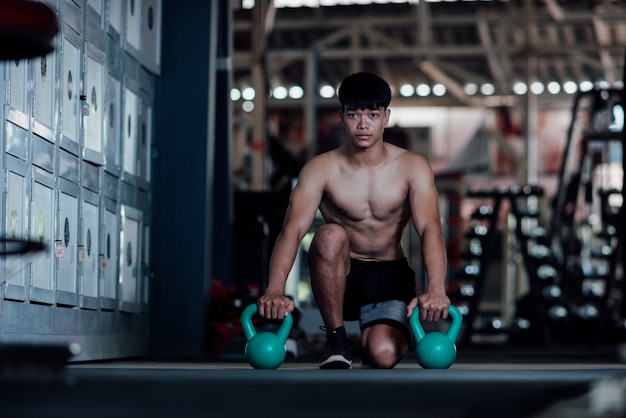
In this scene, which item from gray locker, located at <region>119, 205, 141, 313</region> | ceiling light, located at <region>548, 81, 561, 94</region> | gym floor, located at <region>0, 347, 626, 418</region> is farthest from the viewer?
ceiling light, located at <region>548, 81, 561, 94</region>

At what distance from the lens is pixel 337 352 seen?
14.7 feet

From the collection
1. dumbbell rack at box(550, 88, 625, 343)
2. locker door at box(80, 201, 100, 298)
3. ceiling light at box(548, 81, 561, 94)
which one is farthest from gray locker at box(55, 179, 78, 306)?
ceiling light at box(548, 81, 561, 94)

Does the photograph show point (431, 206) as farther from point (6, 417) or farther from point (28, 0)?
point (6, 417)

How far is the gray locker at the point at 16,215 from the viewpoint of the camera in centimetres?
425

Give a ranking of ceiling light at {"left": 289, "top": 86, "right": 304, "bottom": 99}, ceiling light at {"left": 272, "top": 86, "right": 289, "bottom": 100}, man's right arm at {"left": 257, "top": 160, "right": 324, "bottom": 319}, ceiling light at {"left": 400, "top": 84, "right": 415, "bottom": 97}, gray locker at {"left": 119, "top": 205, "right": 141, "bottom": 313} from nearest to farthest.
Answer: man's right arm at {"left": 257, "top": 160, "right": 324, "bottom": 319}, gray locker at {"left": 119, "top": 205, "right": 141, "bottom": 313}, ceiling light at {"left": 272, "top": 86, "right": 289, "bottom": 100}, ceiling light at {"left": 289, "top": 86, "right": 304, "bottom": 99}, ceiling light at {"left": 400, "top": 84, "right": 415, "bottom": 97}

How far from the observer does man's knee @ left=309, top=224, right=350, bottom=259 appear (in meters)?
4.57

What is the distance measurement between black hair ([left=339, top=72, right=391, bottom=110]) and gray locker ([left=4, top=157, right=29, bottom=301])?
3.78 feet

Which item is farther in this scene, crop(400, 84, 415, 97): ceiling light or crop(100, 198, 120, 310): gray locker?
crop(400, 84, 415, 97): ceiling light

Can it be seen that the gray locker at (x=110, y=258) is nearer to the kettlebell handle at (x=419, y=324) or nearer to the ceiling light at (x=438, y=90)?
the kettlebell handle at (x=419, y=324)

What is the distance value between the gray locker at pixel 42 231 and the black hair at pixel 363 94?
117cm

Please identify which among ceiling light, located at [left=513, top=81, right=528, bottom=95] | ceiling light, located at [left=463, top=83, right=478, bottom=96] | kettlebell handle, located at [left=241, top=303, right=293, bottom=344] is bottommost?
kettlebell handle, located at [left=241, top=303, right=293, bottom=344]

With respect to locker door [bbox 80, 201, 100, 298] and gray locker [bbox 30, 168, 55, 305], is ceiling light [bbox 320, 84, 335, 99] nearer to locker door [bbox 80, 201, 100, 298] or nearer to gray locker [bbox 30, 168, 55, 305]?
locker door [bbox 80, 201, 100, 298]

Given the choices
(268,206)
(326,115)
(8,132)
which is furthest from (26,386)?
(326,115)

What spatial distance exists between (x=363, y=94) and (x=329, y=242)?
559mm
